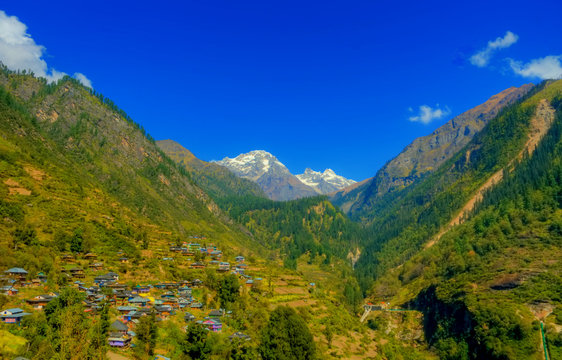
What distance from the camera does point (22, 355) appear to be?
35.5 meters

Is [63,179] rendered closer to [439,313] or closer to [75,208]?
[75,208]

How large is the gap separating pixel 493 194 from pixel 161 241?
6859 inches

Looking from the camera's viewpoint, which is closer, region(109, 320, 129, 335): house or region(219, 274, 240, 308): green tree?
region(109, 320, 129, 335): house

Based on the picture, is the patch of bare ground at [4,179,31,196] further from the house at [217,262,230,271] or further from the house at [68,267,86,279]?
the house at [217,262,230,271]

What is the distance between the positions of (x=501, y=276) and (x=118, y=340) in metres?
109

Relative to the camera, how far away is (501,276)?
107 m

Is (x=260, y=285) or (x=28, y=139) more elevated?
(x=28, y=139)

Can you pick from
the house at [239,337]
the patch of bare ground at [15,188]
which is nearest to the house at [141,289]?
the house at [239,337]

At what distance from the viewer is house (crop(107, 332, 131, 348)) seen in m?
47.6

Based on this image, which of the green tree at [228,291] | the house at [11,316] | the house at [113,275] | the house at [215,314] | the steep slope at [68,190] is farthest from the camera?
the steep slope at [68,190]

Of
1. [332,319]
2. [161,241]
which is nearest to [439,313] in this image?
[332,319]

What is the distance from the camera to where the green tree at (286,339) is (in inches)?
2094

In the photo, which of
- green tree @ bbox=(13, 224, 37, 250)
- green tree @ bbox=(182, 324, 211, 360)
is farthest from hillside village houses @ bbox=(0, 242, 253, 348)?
green tree @ bbox=(182, 324, 211, 360)

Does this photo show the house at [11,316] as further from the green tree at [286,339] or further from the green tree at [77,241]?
the green tree at [77,241]
